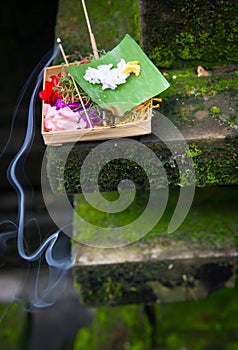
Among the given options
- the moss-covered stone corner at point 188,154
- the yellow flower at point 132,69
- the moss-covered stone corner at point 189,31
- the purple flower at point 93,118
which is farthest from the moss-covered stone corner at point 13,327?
the moss-covered stone corner at point 189,31

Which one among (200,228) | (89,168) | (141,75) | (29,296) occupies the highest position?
(141,75)

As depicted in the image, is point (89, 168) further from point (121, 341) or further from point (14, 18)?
point (14, 18)

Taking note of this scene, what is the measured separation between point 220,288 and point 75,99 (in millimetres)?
1109

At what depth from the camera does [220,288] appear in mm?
2115

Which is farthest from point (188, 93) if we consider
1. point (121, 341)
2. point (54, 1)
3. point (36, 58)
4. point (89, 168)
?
point (54, 1)

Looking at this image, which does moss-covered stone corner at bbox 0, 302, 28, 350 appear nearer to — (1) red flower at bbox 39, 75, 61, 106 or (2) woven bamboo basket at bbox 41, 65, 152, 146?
(2) woven bamboo basket at bbox 41, 65, 152, 146

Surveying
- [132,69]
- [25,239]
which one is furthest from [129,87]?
[25,239]

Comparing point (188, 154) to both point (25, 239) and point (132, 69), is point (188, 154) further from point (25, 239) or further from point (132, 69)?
point (25, 239)

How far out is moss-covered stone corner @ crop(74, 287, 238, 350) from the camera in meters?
1.96

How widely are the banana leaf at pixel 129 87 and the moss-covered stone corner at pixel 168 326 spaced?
0.89 m

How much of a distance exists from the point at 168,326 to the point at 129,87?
3.58 feet

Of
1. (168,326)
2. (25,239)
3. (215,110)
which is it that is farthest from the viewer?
(25,239)

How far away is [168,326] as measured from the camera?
2012 mm

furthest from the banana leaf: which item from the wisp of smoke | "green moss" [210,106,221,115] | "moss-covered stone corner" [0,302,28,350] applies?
"moss-covered stone corner" [0,302,28,350]
